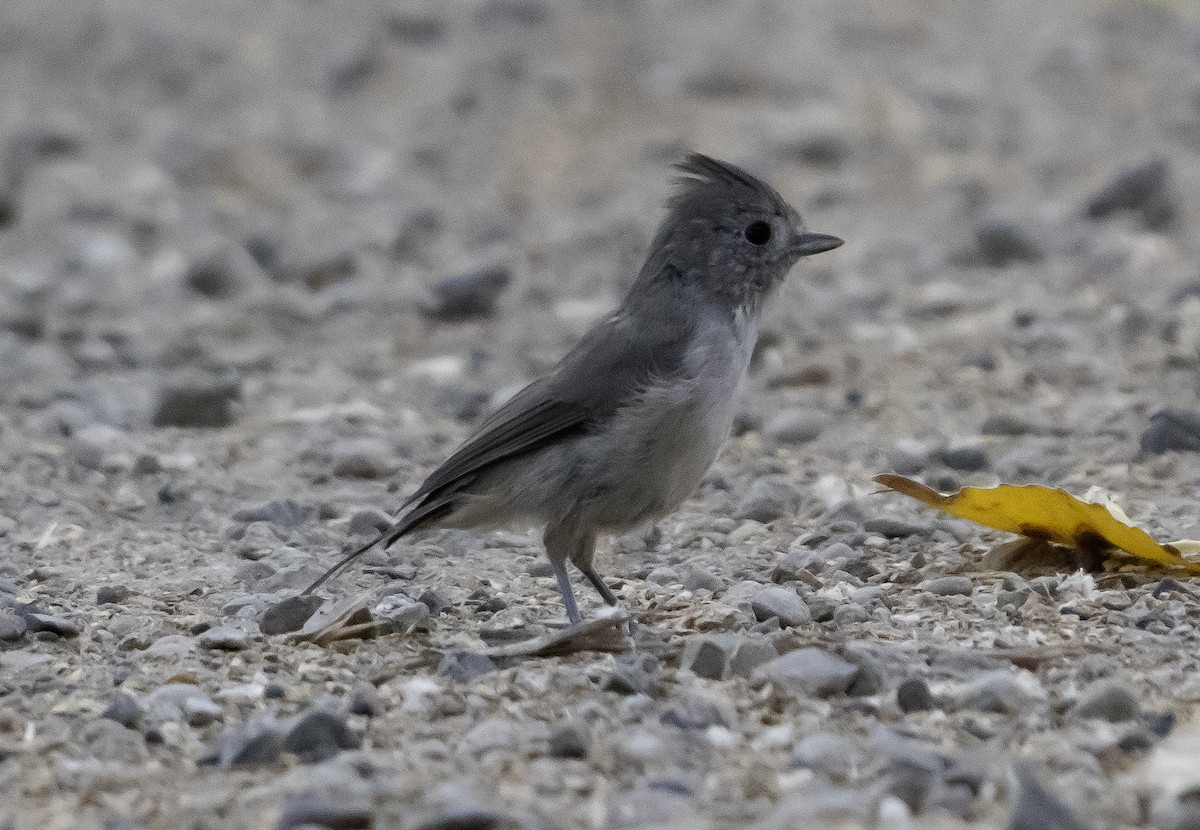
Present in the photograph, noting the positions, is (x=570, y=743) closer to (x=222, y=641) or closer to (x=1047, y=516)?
(x=222, y=641)

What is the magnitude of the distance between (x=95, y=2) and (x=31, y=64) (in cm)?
87

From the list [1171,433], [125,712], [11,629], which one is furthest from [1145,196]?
[125,712]

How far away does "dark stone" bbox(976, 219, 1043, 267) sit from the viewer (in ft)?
30.7

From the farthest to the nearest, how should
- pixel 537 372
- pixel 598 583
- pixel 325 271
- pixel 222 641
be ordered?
1. pixel 325 271
2. pixel 537 372
3. pixel 598 583
4. pixel 222 641

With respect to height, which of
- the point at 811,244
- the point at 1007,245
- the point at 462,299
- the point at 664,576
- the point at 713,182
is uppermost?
the point at 713,182

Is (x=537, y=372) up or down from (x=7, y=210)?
down

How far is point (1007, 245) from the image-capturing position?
9375 mm

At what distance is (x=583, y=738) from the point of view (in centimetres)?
367

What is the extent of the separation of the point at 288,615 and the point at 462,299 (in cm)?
443

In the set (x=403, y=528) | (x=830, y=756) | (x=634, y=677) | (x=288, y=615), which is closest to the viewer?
(x=830, y=756)

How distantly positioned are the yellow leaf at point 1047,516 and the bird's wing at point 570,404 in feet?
2.43

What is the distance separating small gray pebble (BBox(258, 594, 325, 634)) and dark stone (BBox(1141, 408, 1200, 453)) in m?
3.06

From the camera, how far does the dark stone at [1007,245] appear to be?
9359 millimetres

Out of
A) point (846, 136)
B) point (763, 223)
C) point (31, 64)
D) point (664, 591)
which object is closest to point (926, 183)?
point (846, 136)
